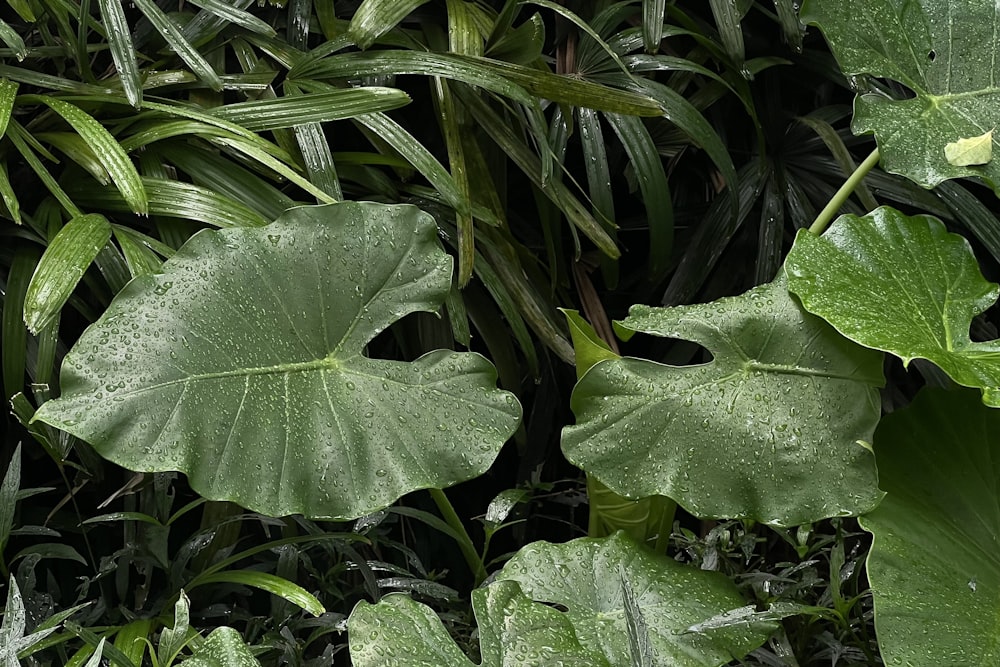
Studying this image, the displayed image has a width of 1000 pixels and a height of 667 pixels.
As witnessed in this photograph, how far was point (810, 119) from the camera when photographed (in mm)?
1509

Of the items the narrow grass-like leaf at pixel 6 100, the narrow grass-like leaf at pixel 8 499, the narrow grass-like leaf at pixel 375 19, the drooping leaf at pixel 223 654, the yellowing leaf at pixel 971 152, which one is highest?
the narrow grass-like leaf at pixel 375 19

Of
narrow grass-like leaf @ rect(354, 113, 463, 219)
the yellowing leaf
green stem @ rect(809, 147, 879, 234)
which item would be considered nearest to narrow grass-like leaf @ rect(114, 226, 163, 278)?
narrow grass-like leaf @ rect(354, 113, 463, 219)

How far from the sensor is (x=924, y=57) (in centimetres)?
118

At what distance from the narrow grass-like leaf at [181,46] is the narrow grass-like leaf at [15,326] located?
33cm

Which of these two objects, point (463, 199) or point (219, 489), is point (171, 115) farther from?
point (219, 489)

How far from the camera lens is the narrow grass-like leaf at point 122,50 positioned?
3.45 feet

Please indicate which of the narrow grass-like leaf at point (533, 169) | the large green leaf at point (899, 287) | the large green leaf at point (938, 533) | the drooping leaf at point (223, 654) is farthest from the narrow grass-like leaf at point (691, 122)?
the drooping leaf at point (223, 654)

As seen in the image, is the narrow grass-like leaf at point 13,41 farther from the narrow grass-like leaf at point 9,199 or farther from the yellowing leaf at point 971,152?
the yellowing leaf at point 971,152

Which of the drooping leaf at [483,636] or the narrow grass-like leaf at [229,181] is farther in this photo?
the narrow grass-like leaf at [229,181]

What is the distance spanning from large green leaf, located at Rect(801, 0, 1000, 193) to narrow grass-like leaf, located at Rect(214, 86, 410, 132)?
578mm

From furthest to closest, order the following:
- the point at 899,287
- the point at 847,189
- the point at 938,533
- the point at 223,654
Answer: the point at 847,189 < the point at 899,287 < the point at 938,533 < the point at 223,654

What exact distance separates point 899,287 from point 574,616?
1.79 feet

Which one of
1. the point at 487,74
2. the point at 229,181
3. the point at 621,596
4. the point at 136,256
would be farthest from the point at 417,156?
the point at 621,596

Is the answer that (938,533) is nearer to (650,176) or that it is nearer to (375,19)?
(650,176)
